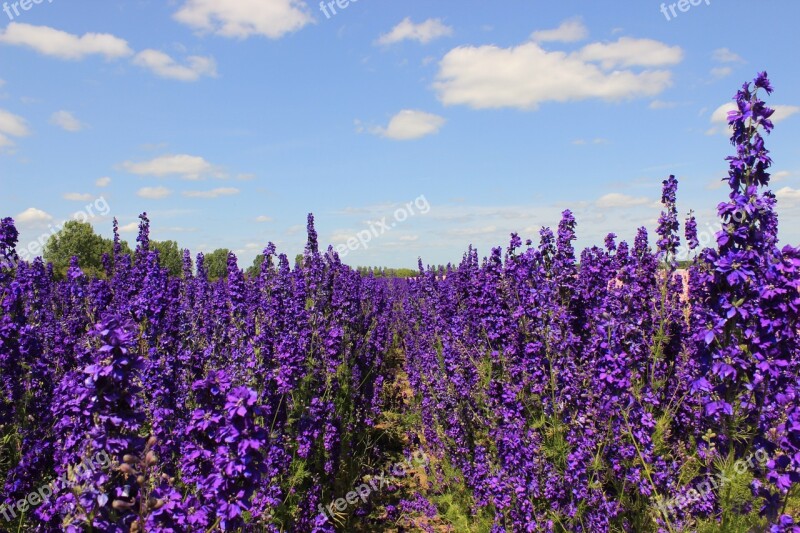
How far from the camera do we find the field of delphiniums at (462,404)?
258 centimetres

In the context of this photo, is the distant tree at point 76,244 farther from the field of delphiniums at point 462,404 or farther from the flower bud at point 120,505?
the flower bud at point 120,505

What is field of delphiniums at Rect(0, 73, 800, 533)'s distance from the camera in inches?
102

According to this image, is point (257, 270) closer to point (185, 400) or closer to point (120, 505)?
point (185, 400)

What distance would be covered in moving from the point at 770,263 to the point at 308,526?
13.9ft

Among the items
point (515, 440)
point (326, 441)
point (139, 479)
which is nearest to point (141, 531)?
point (139, 479)

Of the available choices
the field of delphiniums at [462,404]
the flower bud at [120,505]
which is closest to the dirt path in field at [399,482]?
the field of delphiniums at [462,404]

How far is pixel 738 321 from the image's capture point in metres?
3.11

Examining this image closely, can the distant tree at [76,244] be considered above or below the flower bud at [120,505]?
above

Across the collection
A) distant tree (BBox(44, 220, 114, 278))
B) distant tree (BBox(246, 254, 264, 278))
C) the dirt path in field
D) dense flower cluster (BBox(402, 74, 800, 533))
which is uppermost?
distant tree (BBox(44, 220, 114, 278))

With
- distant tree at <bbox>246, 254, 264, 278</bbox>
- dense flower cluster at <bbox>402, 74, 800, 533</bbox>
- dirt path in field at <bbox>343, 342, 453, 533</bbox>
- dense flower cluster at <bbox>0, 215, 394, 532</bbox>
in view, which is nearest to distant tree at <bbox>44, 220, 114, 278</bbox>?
distant tree at <bbox>246, 254, 264, 278</bbox>

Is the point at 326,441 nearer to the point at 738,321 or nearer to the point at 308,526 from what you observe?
the point at 308,526

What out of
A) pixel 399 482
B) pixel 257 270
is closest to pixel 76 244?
pixel 257 270

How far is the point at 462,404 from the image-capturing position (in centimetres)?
590

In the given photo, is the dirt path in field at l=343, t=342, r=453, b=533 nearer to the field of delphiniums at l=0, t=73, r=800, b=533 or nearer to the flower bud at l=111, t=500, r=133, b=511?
the field of delphiniums at l=0, t=73, r=800, b=533
